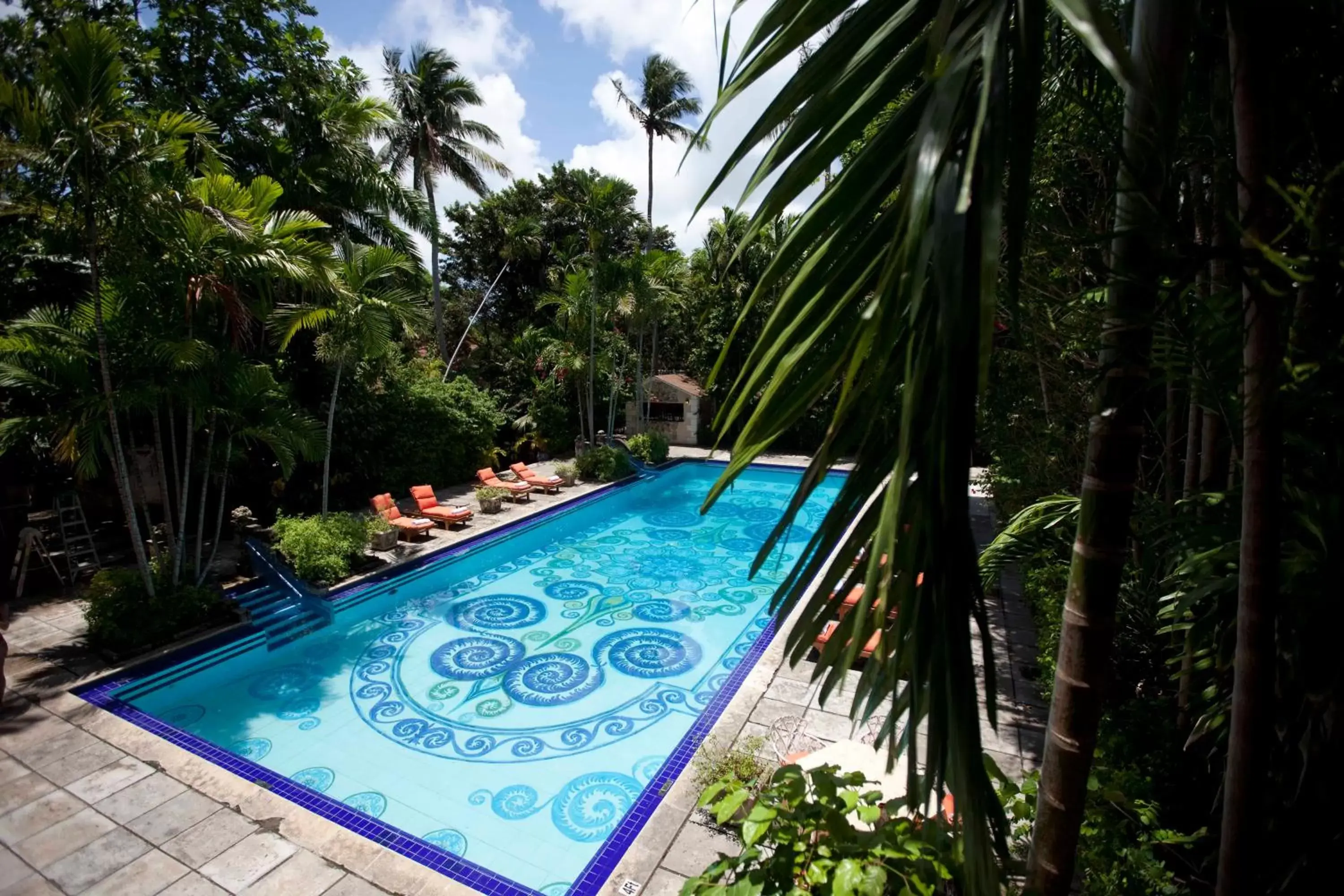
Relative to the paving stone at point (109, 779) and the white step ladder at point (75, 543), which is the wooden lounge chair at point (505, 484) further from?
the paving stone at point (109, 779)

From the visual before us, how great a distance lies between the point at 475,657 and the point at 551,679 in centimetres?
122

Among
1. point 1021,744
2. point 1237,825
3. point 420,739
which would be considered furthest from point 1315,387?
point 420,739

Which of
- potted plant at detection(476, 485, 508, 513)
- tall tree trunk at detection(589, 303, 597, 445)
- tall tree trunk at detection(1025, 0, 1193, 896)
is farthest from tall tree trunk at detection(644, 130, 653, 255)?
tall tree trunk at detection(1025, 0, 1193, 896)

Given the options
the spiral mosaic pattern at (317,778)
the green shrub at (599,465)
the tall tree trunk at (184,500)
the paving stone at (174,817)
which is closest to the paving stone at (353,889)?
the paving stone at (174,817)

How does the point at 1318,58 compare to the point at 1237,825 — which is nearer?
the point at 1318,58

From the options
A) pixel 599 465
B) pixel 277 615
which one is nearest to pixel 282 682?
pixel 277 615

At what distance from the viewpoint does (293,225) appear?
765cm

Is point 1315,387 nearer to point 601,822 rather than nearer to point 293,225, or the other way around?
point 601,822

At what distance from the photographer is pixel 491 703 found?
724 centimetres

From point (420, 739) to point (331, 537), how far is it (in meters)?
4.40

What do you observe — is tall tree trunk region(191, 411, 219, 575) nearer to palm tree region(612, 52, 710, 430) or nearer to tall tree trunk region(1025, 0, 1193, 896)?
tall tree trunk region(1025, 0, 1193, 896)

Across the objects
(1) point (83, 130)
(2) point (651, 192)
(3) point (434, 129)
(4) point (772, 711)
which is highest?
(2) point (651, 192)

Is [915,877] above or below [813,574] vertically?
below

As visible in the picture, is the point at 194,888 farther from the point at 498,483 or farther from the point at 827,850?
the point at 498,483
